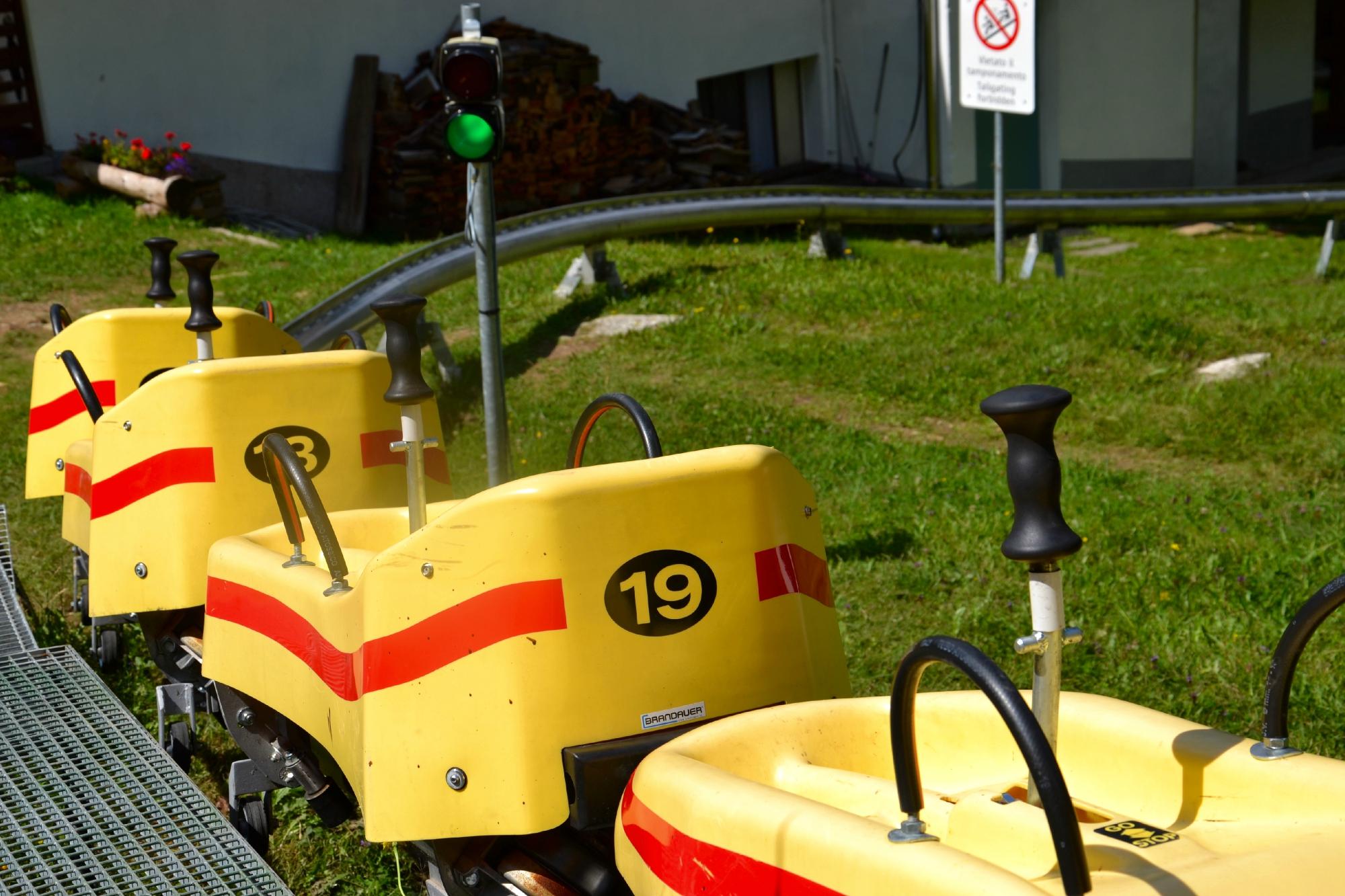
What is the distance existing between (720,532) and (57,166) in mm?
11152

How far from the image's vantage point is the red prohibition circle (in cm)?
998

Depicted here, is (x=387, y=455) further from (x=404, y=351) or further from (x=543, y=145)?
(x=543, y=145)

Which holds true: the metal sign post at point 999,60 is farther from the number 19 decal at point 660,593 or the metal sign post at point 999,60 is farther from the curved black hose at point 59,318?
the number 19 decal at point 660,593

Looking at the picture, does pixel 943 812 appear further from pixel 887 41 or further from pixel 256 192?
pixel 887 41

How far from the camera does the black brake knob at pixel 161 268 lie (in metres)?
5.10

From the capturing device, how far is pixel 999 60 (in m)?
10.1

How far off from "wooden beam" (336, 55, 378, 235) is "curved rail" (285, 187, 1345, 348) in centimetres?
307

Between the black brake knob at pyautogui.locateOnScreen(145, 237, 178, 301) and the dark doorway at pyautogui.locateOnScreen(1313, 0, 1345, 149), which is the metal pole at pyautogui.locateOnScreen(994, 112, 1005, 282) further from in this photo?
the dark doorway at pyautogui.locateOnScreen(1313, 0, 1345, 149)

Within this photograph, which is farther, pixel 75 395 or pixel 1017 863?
pixel 75 395

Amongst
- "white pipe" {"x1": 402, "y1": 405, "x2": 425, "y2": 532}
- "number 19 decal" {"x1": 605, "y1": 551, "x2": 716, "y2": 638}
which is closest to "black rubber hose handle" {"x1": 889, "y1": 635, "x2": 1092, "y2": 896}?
"number 19 decal" {"x1": 605, "y1": 551, "x2": 716, "y2": 638}

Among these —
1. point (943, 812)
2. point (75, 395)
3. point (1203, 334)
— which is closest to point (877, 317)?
point (1203, 334)

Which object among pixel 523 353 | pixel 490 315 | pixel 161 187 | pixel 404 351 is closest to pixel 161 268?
pixel 490 315

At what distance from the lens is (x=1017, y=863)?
2.10 meters

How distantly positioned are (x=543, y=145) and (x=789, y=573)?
38.5ft
